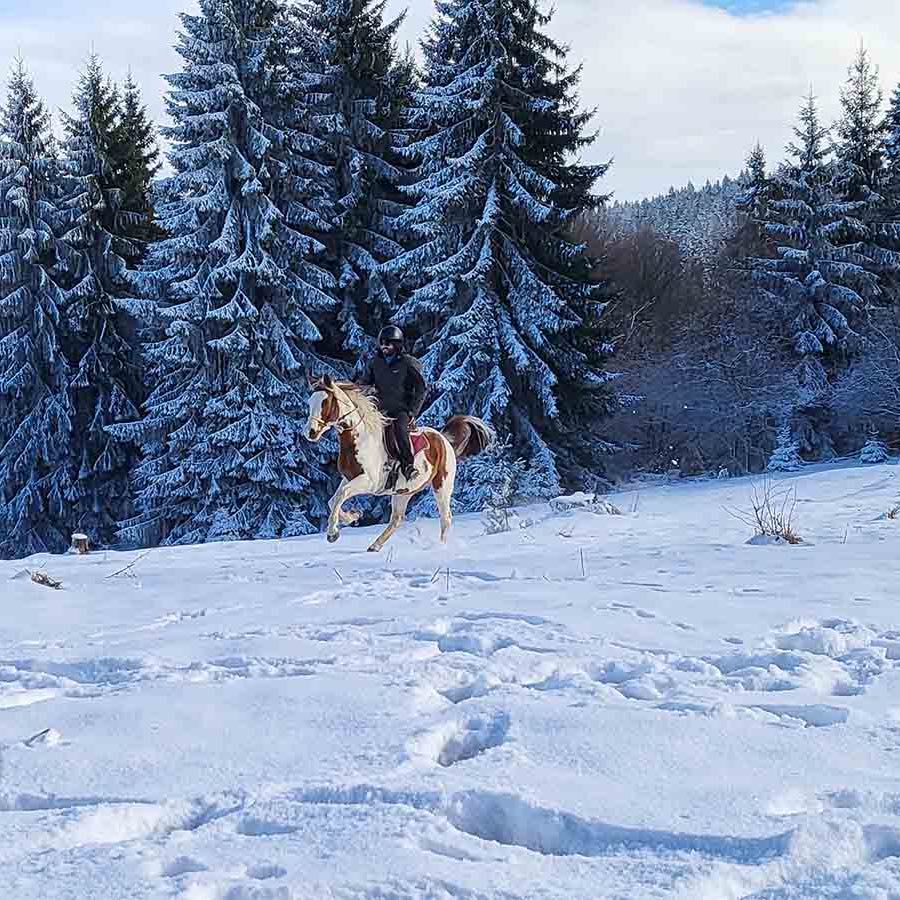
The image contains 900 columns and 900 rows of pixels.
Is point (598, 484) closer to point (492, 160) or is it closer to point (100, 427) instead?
point (492, 160)

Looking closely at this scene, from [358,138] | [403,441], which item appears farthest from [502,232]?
[403,441]

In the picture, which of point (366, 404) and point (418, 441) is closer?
point (366, 404)

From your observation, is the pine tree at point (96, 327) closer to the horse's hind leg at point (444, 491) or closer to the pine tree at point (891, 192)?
the horse's hind leg at point (444, 491)

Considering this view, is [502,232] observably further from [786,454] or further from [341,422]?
[341,422]

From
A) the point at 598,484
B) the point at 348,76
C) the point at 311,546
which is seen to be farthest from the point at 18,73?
the point at 311,546

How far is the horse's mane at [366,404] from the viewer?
9477mm

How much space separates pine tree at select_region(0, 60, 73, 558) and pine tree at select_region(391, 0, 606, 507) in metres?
9.90

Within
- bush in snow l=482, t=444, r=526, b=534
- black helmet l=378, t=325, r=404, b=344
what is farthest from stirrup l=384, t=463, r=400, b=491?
bush in snow l=482, t=444, r=526, b=534

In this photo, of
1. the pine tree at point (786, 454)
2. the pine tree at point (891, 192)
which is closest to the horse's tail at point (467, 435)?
the pine tree at point (786, 454)

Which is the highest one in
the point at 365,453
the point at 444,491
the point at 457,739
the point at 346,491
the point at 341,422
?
the point at 341,422

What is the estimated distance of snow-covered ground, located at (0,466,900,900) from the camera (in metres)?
2.29

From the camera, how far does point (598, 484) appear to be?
2153 centimetres

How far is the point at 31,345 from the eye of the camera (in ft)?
80.8

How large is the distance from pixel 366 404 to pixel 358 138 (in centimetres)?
1640
